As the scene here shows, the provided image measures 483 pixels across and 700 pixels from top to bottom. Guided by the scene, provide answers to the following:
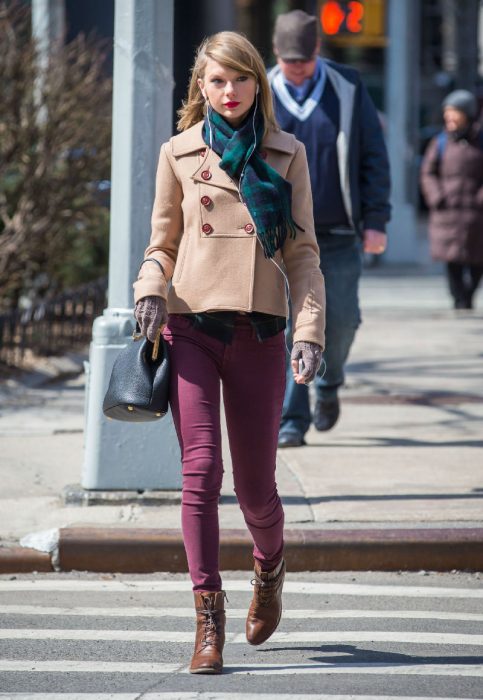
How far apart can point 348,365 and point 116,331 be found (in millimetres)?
4666

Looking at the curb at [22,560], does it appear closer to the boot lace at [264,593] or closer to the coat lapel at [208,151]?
the boot lace at [264,593]

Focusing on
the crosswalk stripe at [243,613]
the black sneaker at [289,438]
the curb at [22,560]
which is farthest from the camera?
the black sneaker at [289,438]

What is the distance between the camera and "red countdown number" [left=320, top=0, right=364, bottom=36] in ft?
62.1

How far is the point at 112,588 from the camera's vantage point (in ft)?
18.7

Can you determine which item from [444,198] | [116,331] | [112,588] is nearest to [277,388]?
[112,588]

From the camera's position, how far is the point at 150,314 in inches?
170

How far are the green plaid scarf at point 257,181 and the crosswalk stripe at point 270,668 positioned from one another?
1.24 metres

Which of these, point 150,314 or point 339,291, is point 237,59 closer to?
point 150,314

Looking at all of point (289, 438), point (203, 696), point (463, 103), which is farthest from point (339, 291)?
point (463, 103)

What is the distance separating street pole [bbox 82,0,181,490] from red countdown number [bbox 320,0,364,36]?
12854 millimetres

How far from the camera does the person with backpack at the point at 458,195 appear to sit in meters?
13.9

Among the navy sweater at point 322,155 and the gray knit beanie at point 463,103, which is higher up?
the gray knit beanie at point 463,103

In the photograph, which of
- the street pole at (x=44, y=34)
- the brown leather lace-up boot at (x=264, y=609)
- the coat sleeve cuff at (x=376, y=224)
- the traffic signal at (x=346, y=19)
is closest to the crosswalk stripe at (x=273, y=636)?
the brown leather lace-up boot at (x=264, y=609)

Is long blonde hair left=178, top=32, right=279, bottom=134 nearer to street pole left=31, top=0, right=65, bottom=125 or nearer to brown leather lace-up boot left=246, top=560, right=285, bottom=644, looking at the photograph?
brown leather lace-up boot left=246, top=560, right=285, bottom=644
